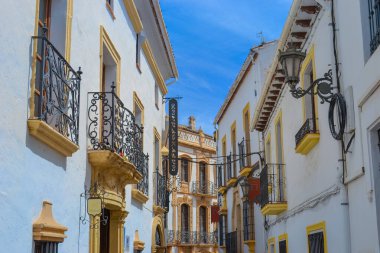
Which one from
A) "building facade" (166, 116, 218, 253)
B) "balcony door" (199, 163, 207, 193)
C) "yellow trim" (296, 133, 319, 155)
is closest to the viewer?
"yellow trim" (296, 133, 319, 155)

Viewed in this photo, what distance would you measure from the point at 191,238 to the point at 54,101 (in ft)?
104

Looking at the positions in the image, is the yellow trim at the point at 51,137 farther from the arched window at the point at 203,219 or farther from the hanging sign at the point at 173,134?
the arched window at the point at 203,219

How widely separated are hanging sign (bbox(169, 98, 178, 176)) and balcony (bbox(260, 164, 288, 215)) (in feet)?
20.1

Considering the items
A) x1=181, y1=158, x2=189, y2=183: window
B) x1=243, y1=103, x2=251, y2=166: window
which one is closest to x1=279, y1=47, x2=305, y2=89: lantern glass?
x1=243, y1=103, x2=251, y2=166: window

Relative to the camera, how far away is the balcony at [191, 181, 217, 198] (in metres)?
38.7

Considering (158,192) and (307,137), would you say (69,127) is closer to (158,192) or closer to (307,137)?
(307,137)

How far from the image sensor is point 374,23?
6.86 m

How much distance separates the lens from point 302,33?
10578 mm

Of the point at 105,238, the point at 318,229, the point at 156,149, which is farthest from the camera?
the point at 156,149

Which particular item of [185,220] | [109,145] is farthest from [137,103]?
[185,220]

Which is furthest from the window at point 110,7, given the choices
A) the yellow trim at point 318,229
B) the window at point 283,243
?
the window at point 283,243

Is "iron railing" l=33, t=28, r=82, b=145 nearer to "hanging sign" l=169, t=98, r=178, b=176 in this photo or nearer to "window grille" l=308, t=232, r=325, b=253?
"window grille" l=308, t=232, r=325, b=253

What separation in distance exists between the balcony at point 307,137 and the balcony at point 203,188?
92.6ft

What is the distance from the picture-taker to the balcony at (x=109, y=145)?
28.5 ft
